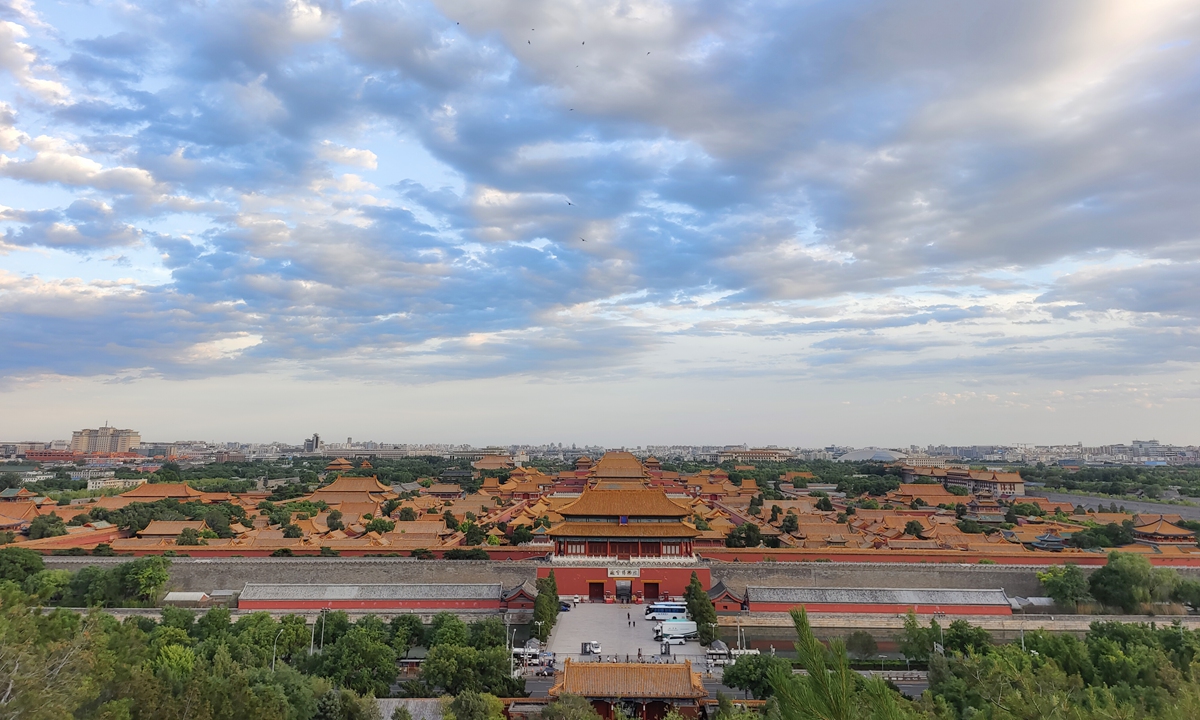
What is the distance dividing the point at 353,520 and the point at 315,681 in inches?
1073

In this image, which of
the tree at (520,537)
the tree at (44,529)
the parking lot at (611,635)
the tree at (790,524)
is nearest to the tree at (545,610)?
the parking lot at (611,635)

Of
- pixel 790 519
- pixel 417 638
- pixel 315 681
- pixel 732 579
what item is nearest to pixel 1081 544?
pixel 790 519

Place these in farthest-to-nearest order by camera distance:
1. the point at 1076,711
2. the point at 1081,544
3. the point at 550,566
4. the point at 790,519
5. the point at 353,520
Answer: the point at 353,520, the point at 790,519, the point at 1081,544, the point at 550,566, the point at 1076,711

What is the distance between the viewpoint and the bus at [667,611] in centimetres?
2280

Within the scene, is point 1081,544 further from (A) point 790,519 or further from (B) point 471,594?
(B) point 471,594

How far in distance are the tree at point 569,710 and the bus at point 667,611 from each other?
952 centimetres

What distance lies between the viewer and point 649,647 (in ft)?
66.3

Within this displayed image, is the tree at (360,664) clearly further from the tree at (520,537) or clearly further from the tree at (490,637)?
the tree at (520,537)

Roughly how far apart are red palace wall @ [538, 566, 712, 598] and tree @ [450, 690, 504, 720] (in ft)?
37.3

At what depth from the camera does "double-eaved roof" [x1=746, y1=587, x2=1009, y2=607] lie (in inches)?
936

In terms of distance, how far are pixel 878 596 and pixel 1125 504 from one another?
42073 millimetres

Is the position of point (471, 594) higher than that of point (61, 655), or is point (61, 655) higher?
point (61, 655)

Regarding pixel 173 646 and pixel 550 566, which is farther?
pixel 550 566

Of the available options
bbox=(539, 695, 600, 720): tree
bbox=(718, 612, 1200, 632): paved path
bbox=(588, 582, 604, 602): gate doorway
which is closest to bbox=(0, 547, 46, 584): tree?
bbox=(588, 582, 604, 602): gate doorway
